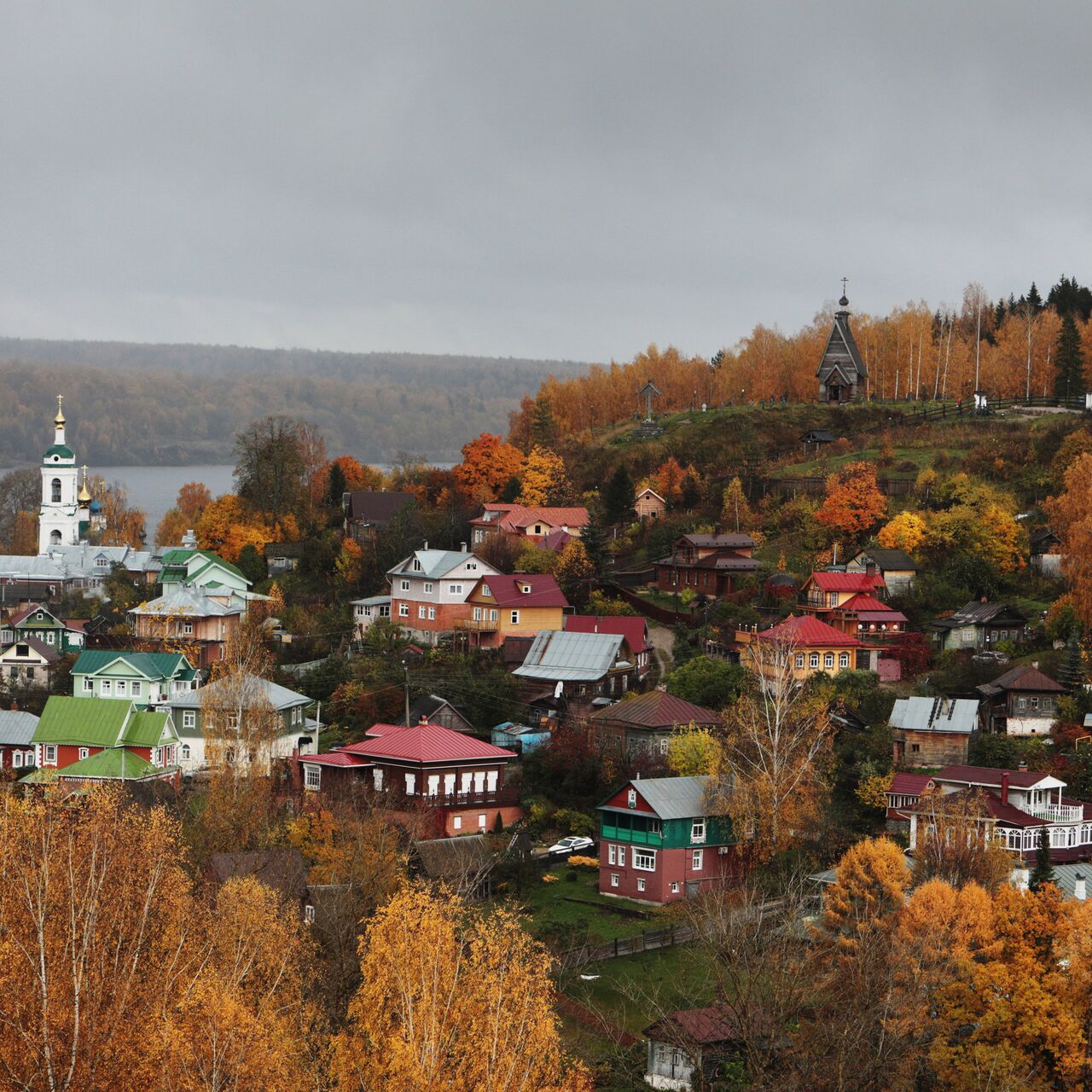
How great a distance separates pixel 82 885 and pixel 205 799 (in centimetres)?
1745

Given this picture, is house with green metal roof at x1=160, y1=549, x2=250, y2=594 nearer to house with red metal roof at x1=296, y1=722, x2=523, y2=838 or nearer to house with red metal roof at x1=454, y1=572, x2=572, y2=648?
house with red metal roof at x1=454, y1=572, x2=572, y2=648

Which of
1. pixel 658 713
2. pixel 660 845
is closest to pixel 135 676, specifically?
pixel 658 713

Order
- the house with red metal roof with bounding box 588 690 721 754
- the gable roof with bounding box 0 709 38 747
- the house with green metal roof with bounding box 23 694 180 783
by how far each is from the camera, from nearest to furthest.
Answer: the house with red metal roof with bounding box 588 690 721 754, the house with green metal roof with bounding box 23 694 180 783, the gable roof with bounding box 0 709 38 747

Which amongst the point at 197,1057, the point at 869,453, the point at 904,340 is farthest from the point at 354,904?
the point at 904,340

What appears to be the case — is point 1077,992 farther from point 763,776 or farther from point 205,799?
point 205,799

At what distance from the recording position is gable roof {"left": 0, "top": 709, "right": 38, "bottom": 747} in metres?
54.4

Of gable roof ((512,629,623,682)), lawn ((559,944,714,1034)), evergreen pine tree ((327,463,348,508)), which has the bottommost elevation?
lawn ((559,944,714,1034))

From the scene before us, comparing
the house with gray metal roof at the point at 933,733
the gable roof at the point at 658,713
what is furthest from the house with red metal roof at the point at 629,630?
the house with gray metal roof at the point at 933,733

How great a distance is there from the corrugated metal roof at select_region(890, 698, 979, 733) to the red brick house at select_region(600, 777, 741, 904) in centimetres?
719

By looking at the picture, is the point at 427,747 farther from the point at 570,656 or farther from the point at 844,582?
the point at 844,582

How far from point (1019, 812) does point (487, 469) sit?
1706 inches

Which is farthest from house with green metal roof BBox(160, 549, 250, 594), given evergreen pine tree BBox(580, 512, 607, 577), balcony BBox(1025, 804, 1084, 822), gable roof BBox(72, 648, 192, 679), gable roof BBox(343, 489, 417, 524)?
balcony BBox(1025, 804, 1084, 822)

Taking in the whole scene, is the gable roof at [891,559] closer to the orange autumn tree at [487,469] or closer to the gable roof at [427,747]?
the gable roof at [427,747]

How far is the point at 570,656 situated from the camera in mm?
55531
